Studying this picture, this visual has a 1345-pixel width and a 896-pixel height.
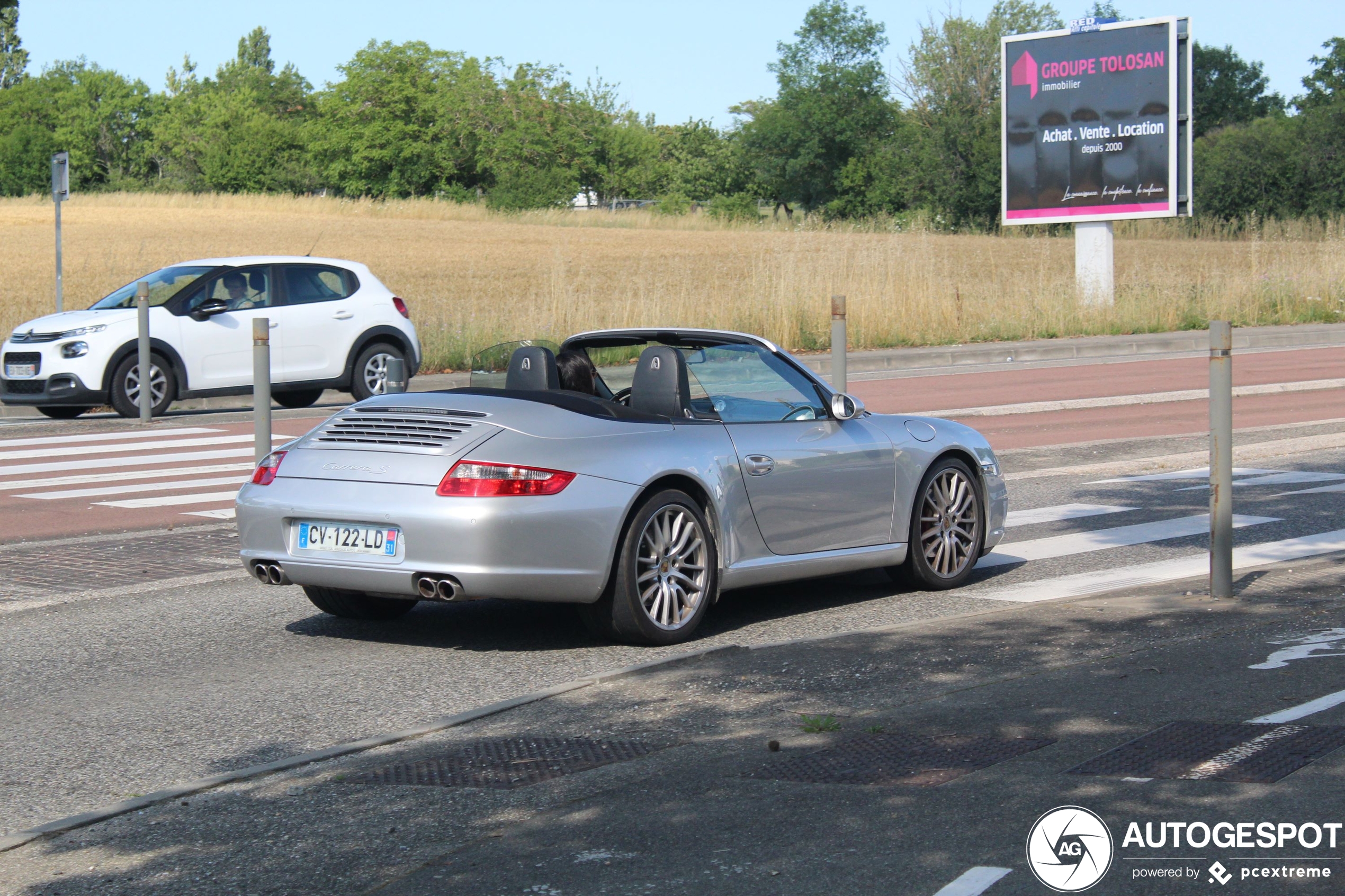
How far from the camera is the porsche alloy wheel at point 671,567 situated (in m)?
6.82

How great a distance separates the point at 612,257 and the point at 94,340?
140ft

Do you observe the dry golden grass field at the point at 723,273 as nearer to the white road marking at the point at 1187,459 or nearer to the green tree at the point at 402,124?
the white road marking at the point at 1187,459

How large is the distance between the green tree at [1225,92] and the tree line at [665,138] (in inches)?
6.9

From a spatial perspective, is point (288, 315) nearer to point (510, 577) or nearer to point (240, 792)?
point (510, 577)

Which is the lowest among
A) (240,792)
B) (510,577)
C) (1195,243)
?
(240,792)

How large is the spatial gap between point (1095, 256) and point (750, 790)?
30269mm

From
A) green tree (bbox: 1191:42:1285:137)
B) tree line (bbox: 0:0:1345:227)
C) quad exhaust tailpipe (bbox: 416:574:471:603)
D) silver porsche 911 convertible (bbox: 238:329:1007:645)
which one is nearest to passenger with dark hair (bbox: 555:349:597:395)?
silver porsche 911 convertible (bbox: 238:329:1007:645)

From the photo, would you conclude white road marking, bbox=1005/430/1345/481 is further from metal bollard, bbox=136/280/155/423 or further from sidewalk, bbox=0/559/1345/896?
metal bollard, bbox=136/280/155/423

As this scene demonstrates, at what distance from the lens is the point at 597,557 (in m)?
6.59

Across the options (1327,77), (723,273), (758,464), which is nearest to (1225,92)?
(1327,77)

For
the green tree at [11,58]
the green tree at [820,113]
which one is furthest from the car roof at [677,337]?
the green tree at [11,58]

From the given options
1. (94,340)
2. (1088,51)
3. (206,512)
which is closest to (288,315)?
(94,340)

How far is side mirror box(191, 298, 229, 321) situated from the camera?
56.9ft

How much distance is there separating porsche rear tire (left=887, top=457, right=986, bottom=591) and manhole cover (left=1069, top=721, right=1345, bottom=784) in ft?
9.65
